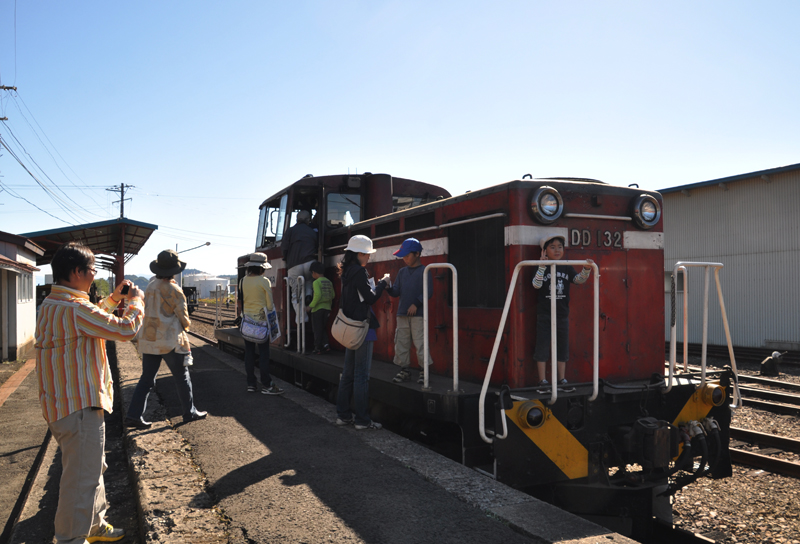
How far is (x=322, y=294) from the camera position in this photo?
6738 millimetres

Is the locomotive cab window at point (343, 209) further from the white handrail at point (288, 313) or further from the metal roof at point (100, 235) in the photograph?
the metal roof at point (100, 235)

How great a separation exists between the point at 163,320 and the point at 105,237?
15.4 metres

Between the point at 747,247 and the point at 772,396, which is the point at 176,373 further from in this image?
the point at 747,247

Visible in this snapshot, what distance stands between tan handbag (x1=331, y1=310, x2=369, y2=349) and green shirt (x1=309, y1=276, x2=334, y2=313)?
6.50ft

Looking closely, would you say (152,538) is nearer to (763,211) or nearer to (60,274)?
(60,274)

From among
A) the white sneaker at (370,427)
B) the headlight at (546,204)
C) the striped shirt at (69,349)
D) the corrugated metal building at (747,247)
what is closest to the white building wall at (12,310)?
the white sneaker at (370,427)

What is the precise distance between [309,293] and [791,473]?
532 cm

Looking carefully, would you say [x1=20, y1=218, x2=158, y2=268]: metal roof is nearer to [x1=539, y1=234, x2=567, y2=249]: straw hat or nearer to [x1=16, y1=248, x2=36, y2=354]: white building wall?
[x1=16, y1=248, x2=36, y2=354]: white building wall

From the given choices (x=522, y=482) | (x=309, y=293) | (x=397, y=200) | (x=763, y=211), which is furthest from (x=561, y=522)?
(x=763, y=211)

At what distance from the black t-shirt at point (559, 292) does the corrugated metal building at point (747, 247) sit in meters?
12.3

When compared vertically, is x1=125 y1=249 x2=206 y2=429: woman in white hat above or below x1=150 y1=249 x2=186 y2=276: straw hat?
below

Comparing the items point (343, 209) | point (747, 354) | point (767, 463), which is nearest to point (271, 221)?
point (343, 209)

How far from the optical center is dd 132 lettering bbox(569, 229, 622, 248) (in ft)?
14.6

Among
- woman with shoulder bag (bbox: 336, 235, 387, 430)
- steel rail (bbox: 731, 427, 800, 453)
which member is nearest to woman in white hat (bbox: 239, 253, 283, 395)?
woman with shoulder bag (bbox: 336, 235, 387, 430)
